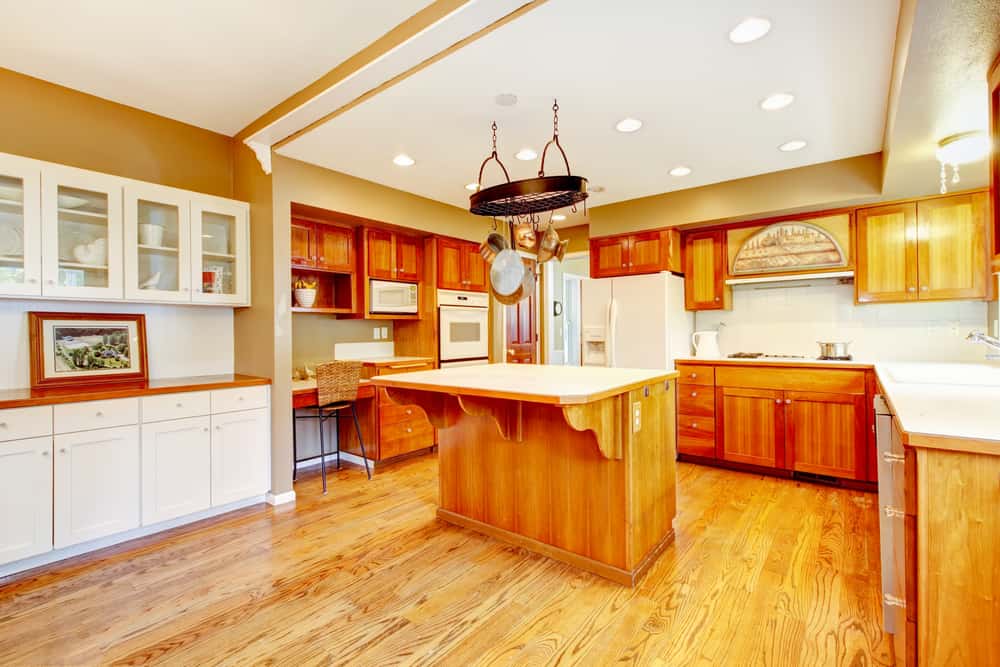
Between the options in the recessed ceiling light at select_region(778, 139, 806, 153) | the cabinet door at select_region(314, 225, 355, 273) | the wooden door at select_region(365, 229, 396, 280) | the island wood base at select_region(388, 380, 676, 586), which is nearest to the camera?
the island wood base at select_region(388, 380, 676, 586)

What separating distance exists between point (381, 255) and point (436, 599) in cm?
296

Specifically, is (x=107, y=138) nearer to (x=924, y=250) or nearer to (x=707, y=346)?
(x=707, y=346)

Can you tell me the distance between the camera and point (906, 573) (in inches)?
53.6

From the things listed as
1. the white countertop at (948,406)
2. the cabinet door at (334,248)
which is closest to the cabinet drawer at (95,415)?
the cabinet door at (334,248)

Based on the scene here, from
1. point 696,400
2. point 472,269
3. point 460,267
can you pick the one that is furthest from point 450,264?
point 696,400

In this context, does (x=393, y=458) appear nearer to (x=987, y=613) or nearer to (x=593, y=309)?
(x=593, y=309)

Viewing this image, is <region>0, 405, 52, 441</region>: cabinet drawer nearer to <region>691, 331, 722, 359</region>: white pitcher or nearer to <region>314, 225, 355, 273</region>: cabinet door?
<region>314, 225, 355, 273</region>: cabinet door

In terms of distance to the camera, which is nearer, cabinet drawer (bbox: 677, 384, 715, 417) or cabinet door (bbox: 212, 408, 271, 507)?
cabinet door (bbox: 212, 408, 271, 507)

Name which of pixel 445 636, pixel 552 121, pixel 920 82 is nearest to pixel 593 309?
pixel 552 121

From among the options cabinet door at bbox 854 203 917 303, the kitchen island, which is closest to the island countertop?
the kitchen island

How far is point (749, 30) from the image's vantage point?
1.94 meters

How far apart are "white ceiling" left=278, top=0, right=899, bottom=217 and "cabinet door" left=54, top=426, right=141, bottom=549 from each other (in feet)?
6.87

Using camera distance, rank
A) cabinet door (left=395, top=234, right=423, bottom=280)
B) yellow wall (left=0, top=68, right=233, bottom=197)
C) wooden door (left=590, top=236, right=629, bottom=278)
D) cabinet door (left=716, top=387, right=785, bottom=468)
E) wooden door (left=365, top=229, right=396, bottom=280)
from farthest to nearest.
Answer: wooden door (left=590, top=236, right=629, bottom=278) → cabinet door (left=395, top=234, right=423, bottom=280) → wooden door (left=365, top=229, right=396, bottom=280) → cabinet door (left=716, top=387, right=785, bottom=468) → yellow wall (left=0, top=68, right=233, bottom=197)

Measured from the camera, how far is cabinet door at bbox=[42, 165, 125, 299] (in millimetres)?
2525
